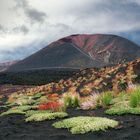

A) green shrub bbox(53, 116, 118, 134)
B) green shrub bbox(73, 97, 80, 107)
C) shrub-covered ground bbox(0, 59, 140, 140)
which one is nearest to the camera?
shrub-covered ground bbox(0, 59, 140, 140)

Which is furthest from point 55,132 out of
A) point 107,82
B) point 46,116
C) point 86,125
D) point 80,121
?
point 107,82

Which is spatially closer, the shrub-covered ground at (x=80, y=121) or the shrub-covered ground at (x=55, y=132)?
the shrub-covered ground at (x=55, y=132)

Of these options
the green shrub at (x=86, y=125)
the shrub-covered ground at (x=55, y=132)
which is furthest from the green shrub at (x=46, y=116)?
the green shrub at (x=86, y=125)

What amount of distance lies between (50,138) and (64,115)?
549 cm

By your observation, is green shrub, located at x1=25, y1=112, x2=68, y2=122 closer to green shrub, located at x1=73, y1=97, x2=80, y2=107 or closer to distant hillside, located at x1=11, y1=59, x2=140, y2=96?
green shrub, located at x1=73, y1=97, x2=80, y2=107

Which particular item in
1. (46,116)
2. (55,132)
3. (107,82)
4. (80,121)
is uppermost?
(107,82)

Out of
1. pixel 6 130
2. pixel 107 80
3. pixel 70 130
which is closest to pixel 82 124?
pixel 70 130

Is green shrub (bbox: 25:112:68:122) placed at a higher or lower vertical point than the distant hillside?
lower

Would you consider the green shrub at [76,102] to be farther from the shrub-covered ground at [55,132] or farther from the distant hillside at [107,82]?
the distant hillside at [107,82]

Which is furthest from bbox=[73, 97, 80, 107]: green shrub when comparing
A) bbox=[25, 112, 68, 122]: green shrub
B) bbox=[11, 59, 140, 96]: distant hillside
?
bbox=[11, 59, 140, 96]: distant hillside

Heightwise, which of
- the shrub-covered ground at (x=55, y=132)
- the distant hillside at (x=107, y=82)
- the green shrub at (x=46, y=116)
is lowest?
the shrub-covered ground at (x=55, y=132)

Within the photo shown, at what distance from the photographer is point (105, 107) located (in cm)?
2502

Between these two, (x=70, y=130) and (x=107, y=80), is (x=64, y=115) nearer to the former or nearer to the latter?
(x=70, y=130)

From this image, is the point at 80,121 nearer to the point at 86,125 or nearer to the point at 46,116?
the point at 86,125
